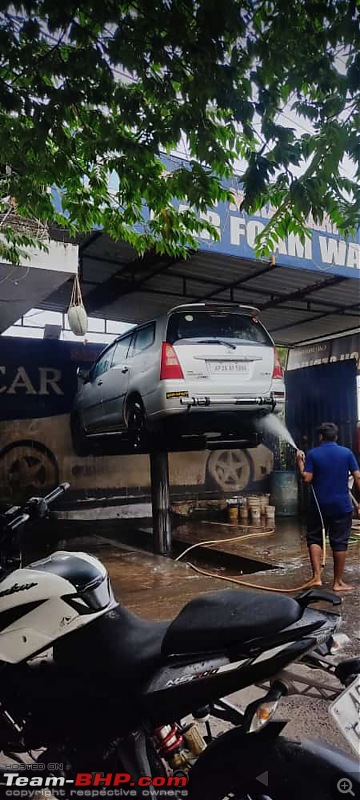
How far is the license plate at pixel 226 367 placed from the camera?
6.27 meters

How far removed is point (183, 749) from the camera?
198 cm

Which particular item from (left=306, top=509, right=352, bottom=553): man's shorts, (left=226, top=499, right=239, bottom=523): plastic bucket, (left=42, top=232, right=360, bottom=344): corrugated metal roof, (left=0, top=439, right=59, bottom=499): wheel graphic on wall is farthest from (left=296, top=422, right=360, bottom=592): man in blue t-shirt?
(left=0, top=439, right=59, bottom=499): wheel graphic on wall

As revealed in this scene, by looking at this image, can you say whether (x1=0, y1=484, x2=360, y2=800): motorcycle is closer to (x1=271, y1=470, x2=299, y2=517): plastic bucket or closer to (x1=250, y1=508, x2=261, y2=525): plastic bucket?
(x1=250, y1=508, x2=261, y2=525): plastic bucket

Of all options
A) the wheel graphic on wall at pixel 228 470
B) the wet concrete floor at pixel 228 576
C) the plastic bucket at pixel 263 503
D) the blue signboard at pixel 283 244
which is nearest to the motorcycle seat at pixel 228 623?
the wet concrete floor at pixel 228 576

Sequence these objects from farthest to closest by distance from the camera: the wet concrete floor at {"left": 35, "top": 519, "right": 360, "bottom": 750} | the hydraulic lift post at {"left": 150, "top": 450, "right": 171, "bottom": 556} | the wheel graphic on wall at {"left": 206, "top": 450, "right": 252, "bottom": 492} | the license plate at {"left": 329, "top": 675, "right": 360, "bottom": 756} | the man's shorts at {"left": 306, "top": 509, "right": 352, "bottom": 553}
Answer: the wheel graphic on wall at {"left": 206, "top": 450, "right": 252, "bottom": 492} < the hydraulic lift post at {"left": 150, "top": 450, "right": 171, "bottom": 556} < the man's shorts at {"left": 306, "top": 509, "right": 352, "bottom": 553} < the wet concrete floor at {"left": 35, "top": 519, "right": 360, "bottom": 750} < the license plate at {"left": 329, "top": 675, "right": 360, "bottom": 756}

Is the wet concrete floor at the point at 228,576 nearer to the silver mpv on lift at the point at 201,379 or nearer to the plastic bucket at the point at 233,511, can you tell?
the plastic bucket at the point at 233,511

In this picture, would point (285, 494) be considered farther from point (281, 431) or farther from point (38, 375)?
point (38, 375)

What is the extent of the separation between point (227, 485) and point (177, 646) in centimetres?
1015

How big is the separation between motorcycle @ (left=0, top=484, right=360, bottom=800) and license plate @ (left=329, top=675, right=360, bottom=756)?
0.07 metres

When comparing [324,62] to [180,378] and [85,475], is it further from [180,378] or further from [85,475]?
[85,475]

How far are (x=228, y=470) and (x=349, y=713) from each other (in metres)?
10.2

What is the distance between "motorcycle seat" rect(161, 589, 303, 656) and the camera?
1629 mm

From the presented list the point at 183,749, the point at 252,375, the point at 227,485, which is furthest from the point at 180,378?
the point at 227,485

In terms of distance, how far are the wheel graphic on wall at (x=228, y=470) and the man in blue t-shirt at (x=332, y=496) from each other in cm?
614
